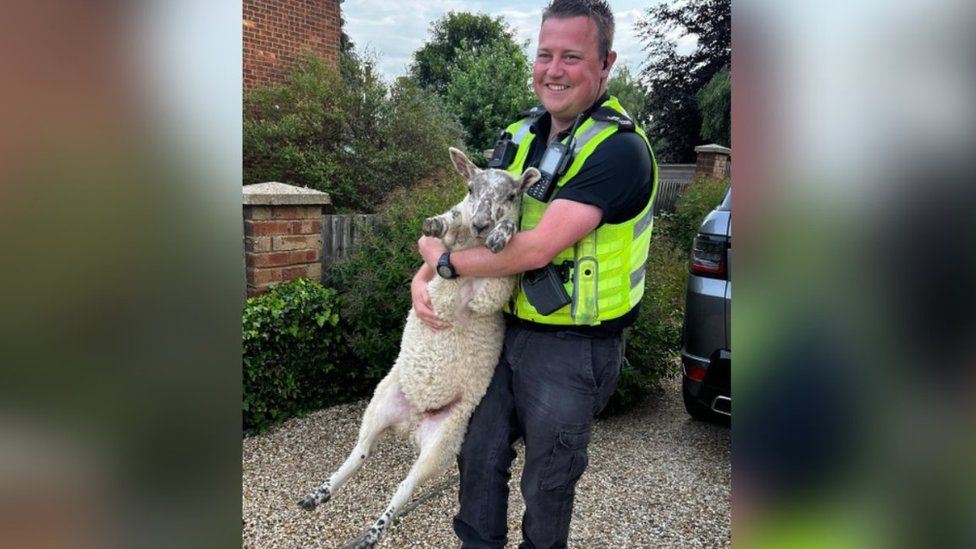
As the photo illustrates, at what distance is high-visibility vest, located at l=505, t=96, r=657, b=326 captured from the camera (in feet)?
6.93

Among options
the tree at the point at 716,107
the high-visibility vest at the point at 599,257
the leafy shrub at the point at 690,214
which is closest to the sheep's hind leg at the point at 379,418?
the high-visibility vest at the point at 599,257

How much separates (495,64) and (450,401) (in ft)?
66.7

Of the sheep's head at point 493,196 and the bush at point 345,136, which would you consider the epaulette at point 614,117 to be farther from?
the bush at point 345,136

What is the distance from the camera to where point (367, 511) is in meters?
3.65

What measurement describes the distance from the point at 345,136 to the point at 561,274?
6.91m

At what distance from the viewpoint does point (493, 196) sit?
220cm

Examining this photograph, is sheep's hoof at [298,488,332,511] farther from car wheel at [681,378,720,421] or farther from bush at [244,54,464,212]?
bush at [244,54,464,212]

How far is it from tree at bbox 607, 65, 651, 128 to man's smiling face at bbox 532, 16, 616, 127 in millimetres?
17469
